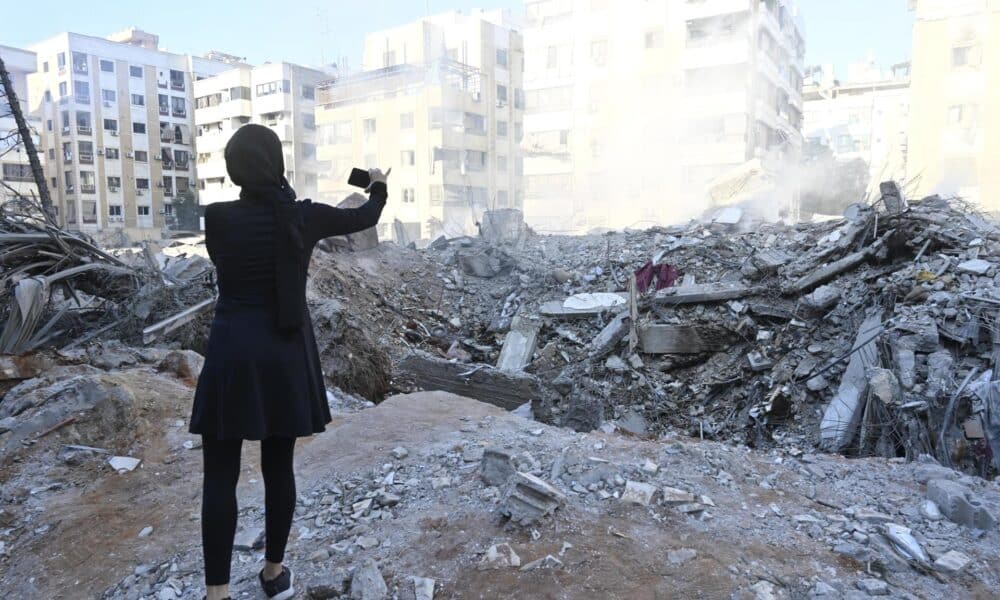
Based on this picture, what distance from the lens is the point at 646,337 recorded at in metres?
7.83

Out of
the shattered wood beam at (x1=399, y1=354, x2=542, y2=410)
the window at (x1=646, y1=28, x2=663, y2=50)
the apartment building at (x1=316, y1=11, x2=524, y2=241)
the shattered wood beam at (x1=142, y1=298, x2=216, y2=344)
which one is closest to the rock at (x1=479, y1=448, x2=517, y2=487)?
the shattered wood beam at (x1=399, y1=354, x2=542, y2=410)

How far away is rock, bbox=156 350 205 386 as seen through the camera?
5.07m

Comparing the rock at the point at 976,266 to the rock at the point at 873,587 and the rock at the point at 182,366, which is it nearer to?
the rock at the point at 873,587

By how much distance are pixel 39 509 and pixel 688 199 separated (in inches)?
1138

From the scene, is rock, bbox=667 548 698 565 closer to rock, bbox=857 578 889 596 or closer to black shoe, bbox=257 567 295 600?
rock, bbox=857 578 889 596

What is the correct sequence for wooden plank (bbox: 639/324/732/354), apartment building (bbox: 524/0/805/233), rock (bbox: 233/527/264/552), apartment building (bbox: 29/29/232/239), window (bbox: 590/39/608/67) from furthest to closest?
apartment building (bbox: 29/29/232/239) < window (bbox: 590/39/608/67) < apartment building (bbox: 524/0/805/233) < wooden plank (bbox: 639/324/732/354) < rock (bbox: 233/527/264/552)

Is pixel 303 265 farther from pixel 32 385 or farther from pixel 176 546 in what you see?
pixel 32 385

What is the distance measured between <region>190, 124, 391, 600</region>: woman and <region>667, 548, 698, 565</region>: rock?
4.54 feet

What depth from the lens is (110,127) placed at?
136ft

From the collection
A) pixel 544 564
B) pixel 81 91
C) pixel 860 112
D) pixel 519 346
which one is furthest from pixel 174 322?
pixel 860 112

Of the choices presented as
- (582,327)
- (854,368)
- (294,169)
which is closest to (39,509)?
(854,368)

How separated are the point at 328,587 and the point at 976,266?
270 inches

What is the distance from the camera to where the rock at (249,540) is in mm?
2635

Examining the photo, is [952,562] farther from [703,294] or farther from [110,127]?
[110,127]
